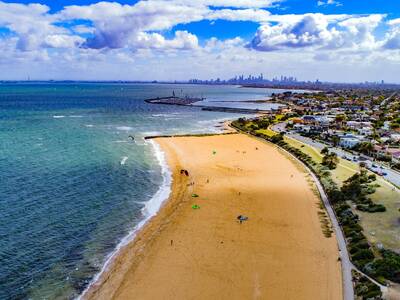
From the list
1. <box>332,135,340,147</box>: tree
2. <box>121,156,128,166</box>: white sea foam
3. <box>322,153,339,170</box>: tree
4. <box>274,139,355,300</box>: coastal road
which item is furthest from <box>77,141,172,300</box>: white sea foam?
<box>332,135,340,147</box>: tree

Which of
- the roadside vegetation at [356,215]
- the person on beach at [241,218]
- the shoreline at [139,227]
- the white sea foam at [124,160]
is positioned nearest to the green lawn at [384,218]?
the roadside vegetation at [356,215]

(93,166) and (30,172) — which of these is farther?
(93,166)

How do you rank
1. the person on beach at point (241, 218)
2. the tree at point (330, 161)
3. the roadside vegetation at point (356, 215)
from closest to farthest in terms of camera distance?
the roadside vegetation at point (356, 215) < the person on beach at point (241, 218) < the tree at point (330, 161)

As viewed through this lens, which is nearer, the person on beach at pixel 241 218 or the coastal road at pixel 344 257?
the coastal road at pixel 344 257

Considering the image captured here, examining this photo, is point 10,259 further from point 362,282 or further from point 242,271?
point 362,282

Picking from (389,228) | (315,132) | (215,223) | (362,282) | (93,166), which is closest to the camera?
(362,282)

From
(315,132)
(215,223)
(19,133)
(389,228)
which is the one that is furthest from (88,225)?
(315,132)

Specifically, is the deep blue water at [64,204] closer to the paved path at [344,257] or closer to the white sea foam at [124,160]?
the white sea foam at [124,160]
